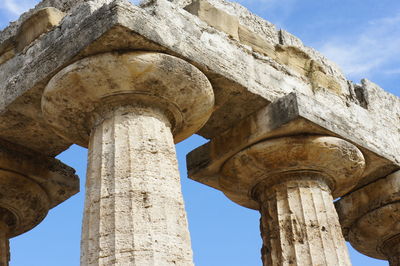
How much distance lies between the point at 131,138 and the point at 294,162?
302cm

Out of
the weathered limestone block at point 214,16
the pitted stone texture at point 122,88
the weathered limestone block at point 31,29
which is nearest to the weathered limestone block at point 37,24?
the weathered limestone block at point 31,29

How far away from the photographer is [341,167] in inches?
416

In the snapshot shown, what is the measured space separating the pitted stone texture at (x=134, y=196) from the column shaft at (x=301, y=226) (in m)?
2.50

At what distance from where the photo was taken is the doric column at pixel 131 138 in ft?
24.5

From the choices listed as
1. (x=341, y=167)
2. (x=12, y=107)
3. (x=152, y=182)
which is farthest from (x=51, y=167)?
(x=341, y=167)

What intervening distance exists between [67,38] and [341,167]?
14.8ft

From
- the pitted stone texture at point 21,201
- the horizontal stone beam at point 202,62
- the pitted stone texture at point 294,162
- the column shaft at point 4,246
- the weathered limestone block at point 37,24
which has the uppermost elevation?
the weathered limestone block at point 37,24

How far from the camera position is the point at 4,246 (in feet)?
36.1

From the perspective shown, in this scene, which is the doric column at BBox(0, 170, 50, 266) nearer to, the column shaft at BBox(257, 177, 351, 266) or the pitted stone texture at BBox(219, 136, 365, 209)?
the pitted stone texture at BBox(219, 136, 365, 209)

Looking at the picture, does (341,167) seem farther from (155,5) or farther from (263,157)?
A: (155,5)

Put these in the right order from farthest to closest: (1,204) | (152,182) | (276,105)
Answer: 1. (1,204)
2. (276,105)
3. (152,182)

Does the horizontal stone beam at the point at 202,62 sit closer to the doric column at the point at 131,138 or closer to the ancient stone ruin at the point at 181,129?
the ancient stone ruin at the point at 181,129

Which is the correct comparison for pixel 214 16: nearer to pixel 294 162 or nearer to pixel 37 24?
pixel 294 162

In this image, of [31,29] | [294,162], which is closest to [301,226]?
[294,162]
